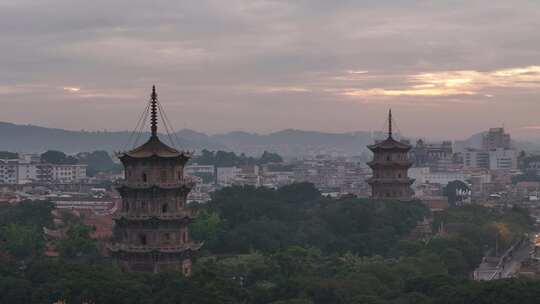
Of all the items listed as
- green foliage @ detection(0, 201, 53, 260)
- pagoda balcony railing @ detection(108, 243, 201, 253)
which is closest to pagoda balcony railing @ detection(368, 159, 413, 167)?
green foliage @ detection(0, 201, 53, 260)

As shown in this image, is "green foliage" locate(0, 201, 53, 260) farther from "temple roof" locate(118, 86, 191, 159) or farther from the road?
the road

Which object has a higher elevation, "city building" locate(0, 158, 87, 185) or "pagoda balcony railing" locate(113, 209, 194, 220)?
"city building" locate(0, 158, 87, 185)

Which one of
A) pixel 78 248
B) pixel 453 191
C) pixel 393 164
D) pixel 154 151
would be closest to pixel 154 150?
pixel 154 151

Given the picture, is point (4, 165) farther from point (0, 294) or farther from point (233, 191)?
point (0, 294)

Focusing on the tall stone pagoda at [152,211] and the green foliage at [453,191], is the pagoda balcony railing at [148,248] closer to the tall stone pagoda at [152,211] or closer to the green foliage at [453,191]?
the tall stone pagoda at [152,211]

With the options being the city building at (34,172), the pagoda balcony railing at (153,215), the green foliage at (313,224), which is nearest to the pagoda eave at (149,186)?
the pagoda balcony railing at (153,215)

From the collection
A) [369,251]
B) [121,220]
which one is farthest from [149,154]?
[369,251]

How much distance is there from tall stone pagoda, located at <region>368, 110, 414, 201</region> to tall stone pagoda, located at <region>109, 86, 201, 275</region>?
37.7m

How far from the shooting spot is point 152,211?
5347cm

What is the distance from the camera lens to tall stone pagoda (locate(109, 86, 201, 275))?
5319cm

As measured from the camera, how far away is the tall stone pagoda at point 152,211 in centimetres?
5319

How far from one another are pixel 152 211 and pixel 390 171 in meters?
39.1

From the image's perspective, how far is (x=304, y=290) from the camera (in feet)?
177

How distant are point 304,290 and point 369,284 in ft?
11.4
